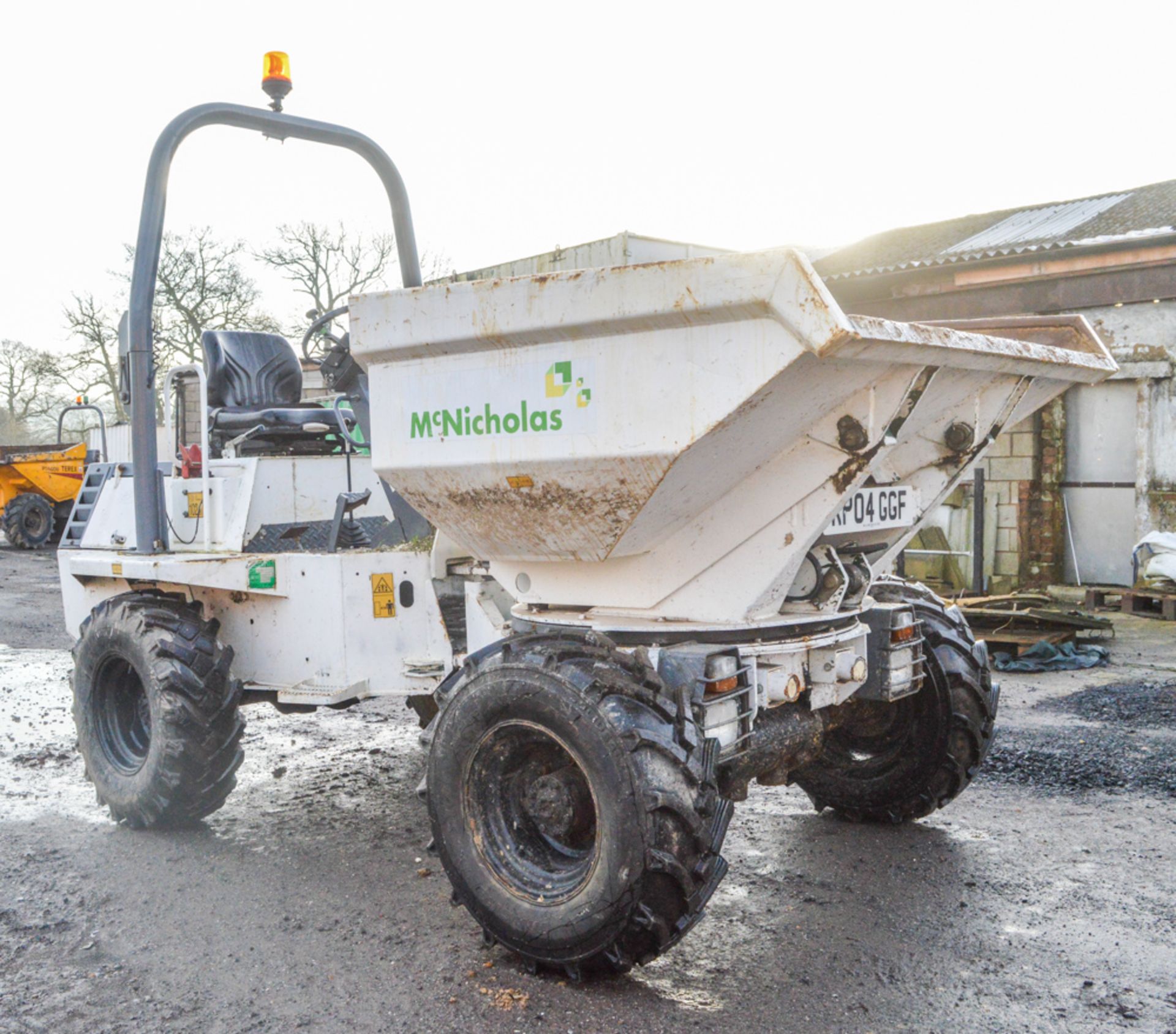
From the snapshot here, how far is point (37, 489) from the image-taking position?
66.5 feet

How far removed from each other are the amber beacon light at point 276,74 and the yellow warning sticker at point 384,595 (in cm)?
212

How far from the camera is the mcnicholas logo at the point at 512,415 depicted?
10.1 feet

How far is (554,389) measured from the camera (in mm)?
3121

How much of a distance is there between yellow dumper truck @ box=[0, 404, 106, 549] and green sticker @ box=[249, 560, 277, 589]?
1639 cm

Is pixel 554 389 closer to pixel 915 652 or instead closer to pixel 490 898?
pixel 490 898

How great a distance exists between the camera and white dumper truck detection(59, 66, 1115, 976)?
288cm

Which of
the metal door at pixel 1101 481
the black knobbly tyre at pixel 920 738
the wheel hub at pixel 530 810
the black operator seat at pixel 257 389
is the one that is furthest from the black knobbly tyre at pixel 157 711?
the metal door at pixel 1101 481

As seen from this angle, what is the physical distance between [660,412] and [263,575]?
2255 millimetres

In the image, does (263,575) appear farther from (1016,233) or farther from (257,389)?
(1016,233)

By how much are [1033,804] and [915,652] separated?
129cm

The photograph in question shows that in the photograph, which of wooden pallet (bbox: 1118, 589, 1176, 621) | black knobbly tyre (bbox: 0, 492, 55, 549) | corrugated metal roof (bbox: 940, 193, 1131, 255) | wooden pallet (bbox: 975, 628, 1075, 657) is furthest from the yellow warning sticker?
black knobbly tyre (bbox: 0, 492, 55, 549)

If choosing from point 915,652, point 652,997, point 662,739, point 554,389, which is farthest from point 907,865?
point 554,389

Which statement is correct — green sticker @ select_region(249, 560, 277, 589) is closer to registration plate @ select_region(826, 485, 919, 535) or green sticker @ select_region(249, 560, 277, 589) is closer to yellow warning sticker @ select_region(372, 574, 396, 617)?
yellow warning sticker @ select_region(372, 574, 396, 617)

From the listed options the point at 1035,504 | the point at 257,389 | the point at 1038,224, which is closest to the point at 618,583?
the point at 257,389
